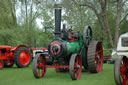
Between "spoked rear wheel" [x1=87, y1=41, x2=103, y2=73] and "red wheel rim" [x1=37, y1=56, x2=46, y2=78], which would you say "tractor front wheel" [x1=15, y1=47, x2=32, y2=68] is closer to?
"red wheel rim" [x1=37, y1=56, x2=46, y2=78]

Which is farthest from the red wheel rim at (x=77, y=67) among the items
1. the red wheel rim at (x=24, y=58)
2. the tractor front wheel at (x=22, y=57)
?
the red wheel rim at (x=24, y=58)

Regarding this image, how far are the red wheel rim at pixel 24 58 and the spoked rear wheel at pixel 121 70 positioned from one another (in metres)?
7.12

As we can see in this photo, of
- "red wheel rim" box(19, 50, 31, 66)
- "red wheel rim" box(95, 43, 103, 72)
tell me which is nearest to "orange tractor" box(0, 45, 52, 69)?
"red wheel rim" box(19, 50, 31, 66)

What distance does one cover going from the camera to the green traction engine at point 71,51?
6.78 meters

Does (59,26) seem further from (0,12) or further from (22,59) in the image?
(0,12)

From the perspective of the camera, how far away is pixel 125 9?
26.9 meters

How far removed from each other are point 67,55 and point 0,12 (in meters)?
11.2

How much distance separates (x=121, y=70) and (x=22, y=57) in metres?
7.30

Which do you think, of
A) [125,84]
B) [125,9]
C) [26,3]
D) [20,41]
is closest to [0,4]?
[20,41]

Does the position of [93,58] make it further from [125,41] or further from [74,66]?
[125,41]

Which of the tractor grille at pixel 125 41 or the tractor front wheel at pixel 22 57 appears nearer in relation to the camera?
the tractor grille at pixel 125 41

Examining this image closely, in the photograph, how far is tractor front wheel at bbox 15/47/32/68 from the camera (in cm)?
1072

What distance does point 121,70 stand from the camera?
471 centimetres

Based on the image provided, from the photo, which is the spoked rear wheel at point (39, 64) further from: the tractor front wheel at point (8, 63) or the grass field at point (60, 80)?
the tractor front wheel at point (8, 63)
